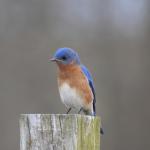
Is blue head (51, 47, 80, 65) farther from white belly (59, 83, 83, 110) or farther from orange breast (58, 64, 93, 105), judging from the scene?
white belly (59, 83, 83, 110)

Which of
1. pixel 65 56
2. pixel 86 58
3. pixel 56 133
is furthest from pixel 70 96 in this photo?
pixel 86 58

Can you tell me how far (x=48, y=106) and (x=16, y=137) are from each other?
96cm

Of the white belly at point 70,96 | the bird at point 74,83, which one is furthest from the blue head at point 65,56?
the white belly at point 70,96

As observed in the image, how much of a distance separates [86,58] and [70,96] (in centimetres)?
917

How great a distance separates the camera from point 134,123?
1631 cm

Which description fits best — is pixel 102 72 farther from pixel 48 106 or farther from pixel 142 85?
pixel 48 106

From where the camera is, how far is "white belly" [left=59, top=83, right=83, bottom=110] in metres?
6.68

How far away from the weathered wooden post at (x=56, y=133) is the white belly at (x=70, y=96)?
94.7 inches

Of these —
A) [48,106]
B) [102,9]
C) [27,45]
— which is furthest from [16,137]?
[102,9]

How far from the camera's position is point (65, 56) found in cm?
Answer: 651

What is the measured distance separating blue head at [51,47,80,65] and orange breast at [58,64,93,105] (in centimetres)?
7

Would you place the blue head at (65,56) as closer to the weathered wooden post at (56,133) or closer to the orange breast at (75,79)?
the orange breast at (75,79)

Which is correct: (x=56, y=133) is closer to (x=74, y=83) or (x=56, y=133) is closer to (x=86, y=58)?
(x=74, y=83)

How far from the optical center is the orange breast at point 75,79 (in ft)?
21.9
